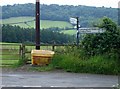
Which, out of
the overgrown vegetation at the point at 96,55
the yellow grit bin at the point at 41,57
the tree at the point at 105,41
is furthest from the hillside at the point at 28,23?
the tree at the point at 105,41

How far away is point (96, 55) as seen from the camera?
56.4ft

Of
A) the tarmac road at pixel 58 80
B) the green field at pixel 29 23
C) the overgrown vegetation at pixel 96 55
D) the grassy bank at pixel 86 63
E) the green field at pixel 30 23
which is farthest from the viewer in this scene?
the green field at pixel 29 23

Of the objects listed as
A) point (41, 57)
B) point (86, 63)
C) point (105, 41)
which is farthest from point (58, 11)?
point (86, 63)

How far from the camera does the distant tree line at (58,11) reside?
72.5ft

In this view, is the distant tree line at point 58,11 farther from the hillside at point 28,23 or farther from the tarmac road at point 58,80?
the tarmac road at point 58,80

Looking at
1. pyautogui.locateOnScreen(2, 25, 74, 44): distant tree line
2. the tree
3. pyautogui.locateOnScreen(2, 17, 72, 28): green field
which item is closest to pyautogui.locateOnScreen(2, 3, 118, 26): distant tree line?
pyautogui.locateOnScreen(2, 17, 72, 28): green field

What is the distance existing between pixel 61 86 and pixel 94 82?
1.59 m

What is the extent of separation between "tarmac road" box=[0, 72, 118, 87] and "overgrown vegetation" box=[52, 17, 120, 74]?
74 cm

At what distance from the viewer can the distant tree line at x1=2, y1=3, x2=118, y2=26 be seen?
72.5 ft

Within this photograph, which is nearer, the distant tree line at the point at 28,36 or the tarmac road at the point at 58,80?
the tarmac road at the point at 58,80

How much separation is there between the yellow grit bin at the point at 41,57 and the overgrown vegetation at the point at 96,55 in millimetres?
316

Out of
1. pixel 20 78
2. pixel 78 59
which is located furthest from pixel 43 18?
pixel 20 78

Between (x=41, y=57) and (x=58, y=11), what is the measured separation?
7.26m

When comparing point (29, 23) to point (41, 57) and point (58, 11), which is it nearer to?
point (58, 11)
